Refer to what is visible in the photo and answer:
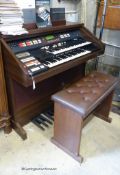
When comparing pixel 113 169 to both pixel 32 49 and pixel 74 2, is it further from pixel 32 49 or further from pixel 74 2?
pixel 74 2

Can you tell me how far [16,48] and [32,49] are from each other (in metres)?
0.16

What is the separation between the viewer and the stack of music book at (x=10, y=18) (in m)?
1.40

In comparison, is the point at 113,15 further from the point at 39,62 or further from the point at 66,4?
the point at 39,62

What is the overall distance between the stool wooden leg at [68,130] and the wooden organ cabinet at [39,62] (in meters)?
0.32

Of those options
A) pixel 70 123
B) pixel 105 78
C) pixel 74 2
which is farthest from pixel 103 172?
pixel 74 2

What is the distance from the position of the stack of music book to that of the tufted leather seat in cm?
62

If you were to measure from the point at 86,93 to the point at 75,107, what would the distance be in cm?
25

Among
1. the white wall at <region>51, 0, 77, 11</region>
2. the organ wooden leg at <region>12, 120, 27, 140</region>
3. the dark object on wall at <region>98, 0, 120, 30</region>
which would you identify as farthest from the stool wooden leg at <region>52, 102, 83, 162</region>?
the dark object on wall at <region>98, 0, 120, 30</region>

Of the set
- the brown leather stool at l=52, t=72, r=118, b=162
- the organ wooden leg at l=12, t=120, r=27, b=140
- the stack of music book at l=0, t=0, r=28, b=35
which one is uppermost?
the stack of music book at l=0, t=0, r=28, b=35

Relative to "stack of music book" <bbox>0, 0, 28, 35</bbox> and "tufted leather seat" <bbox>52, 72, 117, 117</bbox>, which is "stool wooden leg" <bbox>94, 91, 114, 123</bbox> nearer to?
"tufted leather seat" <bbox>52, 72, 117, 117</bbox>

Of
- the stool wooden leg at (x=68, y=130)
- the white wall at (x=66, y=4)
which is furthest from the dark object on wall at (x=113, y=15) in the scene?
the stool wooden leg at (x=68, y=130)

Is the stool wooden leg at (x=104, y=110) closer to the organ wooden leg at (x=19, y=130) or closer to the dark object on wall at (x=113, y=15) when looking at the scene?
the organ wooden leg at (x=19, y=130)

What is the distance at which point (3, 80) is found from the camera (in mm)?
1548

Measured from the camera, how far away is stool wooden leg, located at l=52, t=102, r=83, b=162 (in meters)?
1.40
